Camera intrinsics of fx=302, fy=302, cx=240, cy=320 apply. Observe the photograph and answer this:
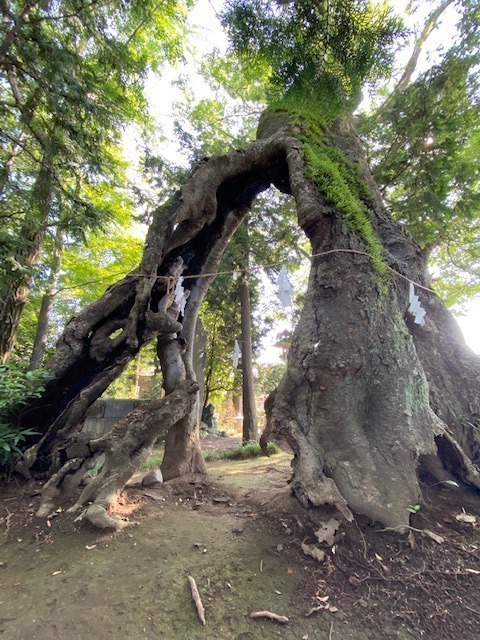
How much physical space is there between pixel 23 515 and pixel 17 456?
2.39ft

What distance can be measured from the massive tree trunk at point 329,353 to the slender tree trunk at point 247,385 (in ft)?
16.4

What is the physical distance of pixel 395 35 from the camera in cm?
205

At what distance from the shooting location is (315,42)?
6.88 ft

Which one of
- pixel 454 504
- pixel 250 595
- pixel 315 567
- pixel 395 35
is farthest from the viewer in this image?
pixel 454 504

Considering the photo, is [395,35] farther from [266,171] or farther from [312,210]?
[266,171]

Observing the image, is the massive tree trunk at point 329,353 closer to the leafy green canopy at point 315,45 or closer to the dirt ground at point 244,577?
the dirt ground at point 244,577

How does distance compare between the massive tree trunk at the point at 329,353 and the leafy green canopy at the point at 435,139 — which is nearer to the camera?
the massive tree trunk at the point at 329,353

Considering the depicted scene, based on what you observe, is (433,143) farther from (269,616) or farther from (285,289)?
(269,616)

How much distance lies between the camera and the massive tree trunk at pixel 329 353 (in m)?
2.18

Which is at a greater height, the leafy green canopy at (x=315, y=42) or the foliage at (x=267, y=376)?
the leafy green canopy at (x=315, y=42)

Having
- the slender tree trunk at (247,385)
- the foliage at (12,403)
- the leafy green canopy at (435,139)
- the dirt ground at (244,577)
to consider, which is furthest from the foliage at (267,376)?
the dirt ground at (244,577)

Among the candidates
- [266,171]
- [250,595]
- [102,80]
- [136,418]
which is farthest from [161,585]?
[102,80]

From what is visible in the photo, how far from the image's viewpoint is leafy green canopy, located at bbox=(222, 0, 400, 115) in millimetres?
2021

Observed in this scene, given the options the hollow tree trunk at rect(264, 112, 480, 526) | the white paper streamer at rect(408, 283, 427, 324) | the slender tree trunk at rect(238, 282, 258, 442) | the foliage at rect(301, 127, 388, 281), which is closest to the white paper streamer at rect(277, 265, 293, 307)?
the hollow tree trunk at rect(264, 112, 480, 526)
